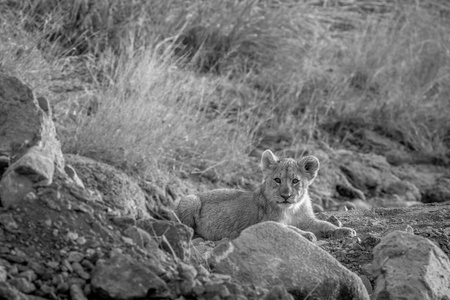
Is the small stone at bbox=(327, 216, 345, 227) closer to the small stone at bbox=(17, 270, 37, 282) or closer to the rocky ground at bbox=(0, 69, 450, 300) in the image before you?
the rocky ground at bbox=(0, 69, 450, 300)

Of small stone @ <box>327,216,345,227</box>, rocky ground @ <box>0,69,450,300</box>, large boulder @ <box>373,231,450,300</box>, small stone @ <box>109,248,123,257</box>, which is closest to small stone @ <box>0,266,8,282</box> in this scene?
rocky ground @ <box>0,69,450,300</box>

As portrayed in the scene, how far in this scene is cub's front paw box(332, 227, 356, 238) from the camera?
7965mm

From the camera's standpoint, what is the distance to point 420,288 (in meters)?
6.05

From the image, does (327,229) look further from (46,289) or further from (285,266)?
(46,289)

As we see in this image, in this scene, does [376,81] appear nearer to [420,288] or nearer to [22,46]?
[22,46]

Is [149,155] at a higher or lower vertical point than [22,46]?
lower

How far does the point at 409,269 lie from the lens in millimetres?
6199

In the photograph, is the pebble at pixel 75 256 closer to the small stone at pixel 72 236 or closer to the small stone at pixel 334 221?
the small stone at pixel 72 236

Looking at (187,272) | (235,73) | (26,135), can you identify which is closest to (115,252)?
(187,272)

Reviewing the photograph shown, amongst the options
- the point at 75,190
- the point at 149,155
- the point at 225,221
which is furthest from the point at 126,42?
the point at 75,190

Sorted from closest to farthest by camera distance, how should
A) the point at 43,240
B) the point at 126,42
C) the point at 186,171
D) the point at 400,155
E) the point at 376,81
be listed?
the point at 43,240 < the point at 186,171 < the point at 126,42 < the point at 400,155 < the point at 376,81

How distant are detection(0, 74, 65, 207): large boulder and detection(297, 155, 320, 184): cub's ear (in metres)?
3.24

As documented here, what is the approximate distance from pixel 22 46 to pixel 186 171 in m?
2.61

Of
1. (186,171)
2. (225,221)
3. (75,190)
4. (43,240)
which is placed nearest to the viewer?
(43,240)
